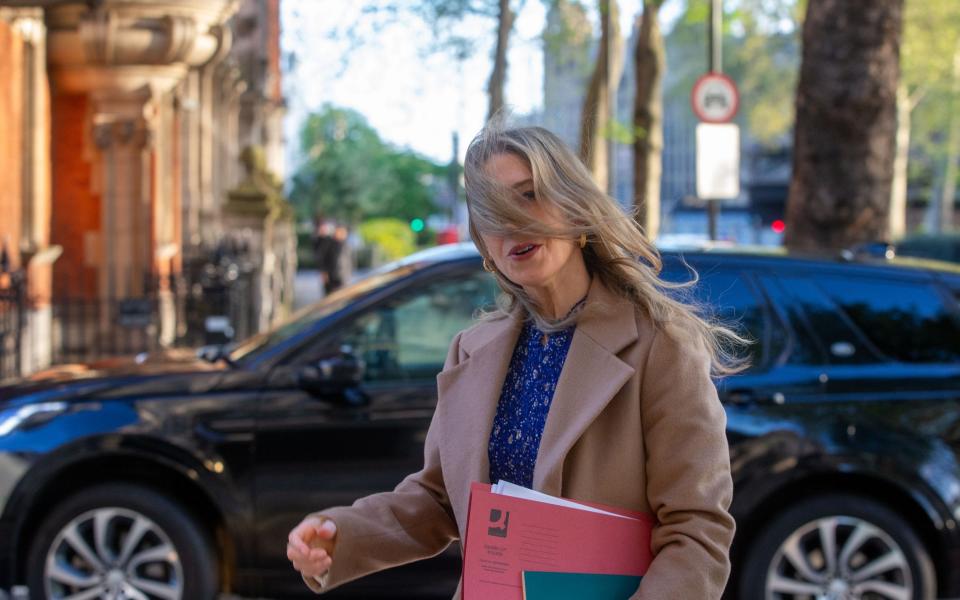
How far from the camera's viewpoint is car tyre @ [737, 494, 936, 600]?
5.41 meters

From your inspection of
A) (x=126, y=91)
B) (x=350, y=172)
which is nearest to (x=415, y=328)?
(x=126, y=91)

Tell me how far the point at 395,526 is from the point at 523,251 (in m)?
0.63

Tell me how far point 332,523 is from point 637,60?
59.4ft

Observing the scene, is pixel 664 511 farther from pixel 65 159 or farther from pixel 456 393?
pixel 65 159

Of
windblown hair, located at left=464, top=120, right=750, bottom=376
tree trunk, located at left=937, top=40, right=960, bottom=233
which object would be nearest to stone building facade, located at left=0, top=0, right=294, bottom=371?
windblown hair, located at left=464, top=120, right=750, bottom=376

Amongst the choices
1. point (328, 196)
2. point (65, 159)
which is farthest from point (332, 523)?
point (328, 196)

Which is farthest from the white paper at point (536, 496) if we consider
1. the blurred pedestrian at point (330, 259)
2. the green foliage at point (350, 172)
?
the green foliage at point (350, 172)

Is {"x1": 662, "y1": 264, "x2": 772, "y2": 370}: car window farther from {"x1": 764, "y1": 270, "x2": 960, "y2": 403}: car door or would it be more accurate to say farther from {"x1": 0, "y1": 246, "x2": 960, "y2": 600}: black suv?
{"x1": 764, "y1": 270, "x2": 960, "y2": 403}: car door

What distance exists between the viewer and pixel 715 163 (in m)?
13.1

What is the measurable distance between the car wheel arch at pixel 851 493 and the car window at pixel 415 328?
143 centimetres

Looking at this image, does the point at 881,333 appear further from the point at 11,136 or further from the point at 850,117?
the point at 11,136

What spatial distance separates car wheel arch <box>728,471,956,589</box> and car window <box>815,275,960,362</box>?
0.57 m

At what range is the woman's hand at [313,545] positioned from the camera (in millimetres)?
2453

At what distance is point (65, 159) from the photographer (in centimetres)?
1538
